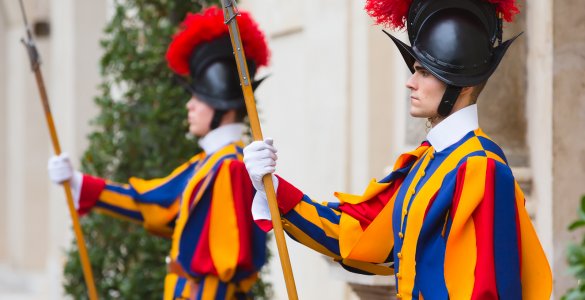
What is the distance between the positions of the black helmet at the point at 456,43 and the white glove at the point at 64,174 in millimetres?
2701

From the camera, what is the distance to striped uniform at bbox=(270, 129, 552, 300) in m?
→ 3.50

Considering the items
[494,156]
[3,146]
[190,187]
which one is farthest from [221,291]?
[3,146]

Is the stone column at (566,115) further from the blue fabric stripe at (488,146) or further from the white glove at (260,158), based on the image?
A: the white glove at (260,158)

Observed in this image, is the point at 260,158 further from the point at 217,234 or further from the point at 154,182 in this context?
the point at 154,182

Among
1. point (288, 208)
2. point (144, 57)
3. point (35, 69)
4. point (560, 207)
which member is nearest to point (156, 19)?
point (144, 57)

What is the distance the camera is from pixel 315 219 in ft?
13.1

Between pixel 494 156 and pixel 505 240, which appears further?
pixel 494 156

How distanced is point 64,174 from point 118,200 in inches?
11.5

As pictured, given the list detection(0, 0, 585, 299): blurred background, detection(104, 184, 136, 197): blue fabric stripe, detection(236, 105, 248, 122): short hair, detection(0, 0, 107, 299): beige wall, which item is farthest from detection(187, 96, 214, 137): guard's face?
detection(0, 0, 107, 299): beige wall

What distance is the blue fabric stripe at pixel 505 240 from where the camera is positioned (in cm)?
349

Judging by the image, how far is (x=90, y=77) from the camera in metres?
11.8

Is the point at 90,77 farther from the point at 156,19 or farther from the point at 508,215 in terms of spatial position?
the point at 508,215

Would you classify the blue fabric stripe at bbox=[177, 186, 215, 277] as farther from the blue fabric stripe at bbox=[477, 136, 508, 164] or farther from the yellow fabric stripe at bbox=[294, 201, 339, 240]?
the blue fabric stripe at bbox=[477, 136, 508, 164]

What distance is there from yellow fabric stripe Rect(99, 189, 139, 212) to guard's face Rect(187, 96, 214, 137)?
0.50 meters
